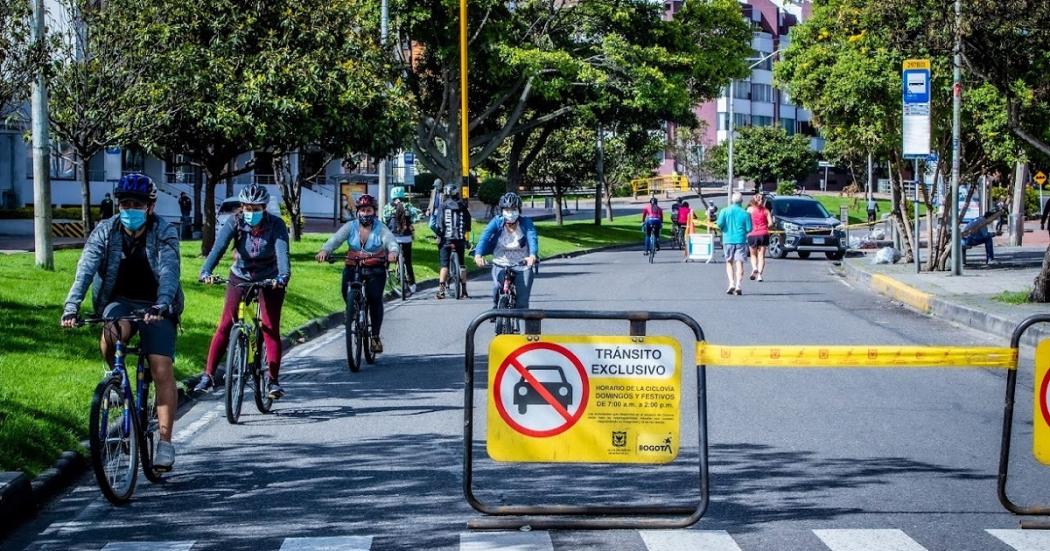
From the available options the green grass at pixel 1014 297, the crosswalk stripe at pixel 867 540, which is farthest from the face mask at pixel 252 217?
the green grass at pixel 1014 297

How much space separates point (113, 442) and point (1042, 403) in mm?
5086

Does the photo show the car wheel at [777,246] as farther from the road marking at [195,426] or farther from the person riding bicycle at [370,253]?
the road marking at [195,426]

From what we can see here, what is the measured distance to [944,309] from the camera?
21422 mm

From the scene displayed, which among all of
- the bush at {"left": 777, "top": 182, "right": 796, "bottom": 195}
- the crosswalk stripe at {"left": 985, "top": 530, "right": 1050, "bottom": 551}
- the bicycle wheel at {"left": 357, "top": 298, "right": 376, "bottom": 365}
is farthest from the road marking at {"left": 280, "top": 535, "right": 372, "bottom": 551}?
the bush at {"left": 777, "top": 182, "right": 796, "bottom": 195}

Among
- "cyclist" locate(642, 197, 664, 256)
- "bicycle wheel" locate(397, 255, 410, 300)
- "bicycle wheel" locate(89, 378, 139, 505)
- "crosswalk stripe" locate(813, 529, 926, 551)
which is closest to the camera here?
"crosswalk stripe" locate(813, 529, 926, 551)

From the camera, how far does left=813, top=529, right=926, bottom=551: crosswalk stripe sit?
704cm

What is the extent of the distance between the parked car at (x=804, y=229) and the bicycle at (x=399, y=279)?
17.8 m

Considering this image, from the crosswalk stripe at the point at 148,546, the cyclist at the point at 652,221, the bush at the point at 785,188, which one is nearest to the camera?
the crosswalk stripe at the point at 148,546

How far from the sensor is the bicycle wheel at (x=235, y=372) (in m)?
11.0

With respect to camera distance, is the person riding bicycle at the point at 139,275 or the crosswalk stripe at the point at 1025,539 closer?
the crosswalk stripe at the point at 1025,539

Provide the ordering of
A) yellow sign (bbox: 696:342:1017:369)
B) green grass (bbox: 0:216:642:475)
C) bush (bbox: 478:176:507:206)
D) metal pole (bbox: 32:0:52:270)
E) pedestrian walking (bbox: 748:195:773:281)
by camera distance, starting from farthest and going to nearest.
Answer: bush (bbox: 478:176:507:206)
pedestrian walking (bbox: 748:195:773:281)
metal pole (bbox: 32:0:52:270)
green grass (bbox: 0:216:642:475)
yellow sign (bbox: 696:342:1017:369)

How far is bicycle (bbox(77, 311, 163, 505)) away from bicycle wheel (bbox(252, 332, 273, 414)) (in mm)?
2672

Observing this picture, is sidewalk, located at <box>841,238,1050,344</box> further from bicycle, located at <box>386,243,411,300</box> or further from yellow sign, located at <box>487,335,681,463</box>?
yellow sign, located at <box>487,335,681,463</box>

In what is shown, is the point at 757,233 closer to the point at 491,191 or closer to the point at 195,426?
the point at 195,426
